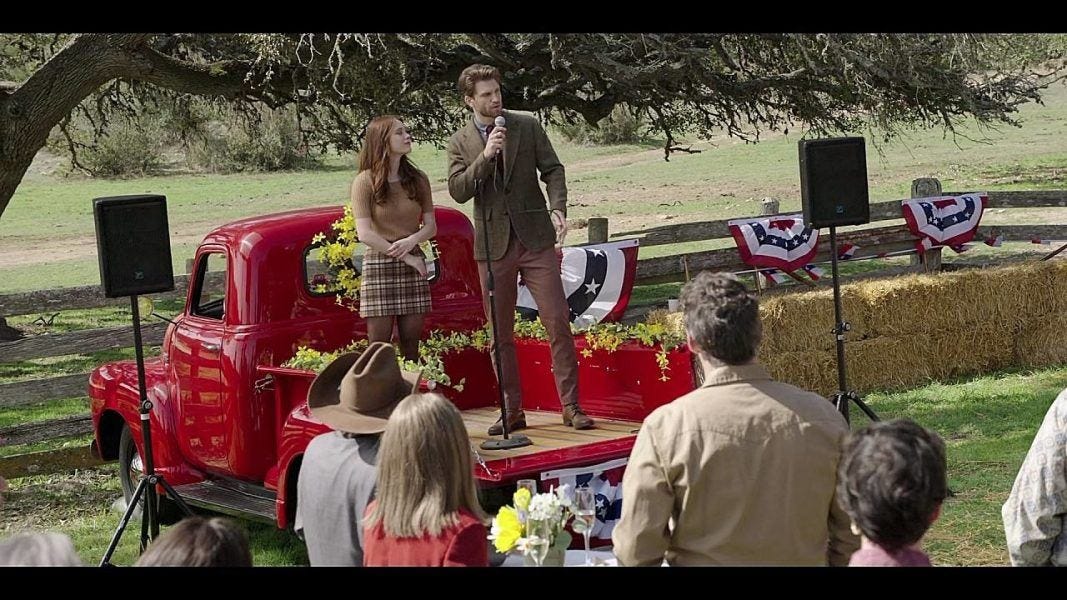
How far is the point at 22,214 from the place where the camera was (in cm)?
3108

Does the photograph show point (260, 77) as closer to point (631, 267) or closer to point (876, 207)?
point (631, 267)

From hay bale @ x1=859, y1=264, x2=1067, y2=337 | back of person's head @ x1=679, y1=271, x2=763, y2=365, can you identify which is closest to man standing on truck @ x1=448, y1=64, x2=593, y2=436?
back of person's head @ x1=679, y1=271, x2=763, y2=365

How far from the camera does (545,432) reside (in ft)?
21.4

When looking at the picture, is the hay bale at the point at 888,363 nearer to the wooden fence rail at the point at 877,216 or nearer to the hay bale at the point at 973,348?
the hay bale at the point at 973,348

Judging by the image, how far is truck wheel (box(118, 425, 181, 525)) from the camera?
7926 millimetres

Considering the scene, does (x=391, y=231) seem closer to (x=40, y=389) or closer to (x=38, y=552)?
(x=38, y=552)

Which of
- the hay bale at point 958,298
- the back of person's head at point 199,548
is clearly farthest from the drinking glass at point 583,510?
the hay bale at point 958,298

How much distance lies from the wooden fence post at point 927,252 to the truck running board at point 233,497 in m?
9.17

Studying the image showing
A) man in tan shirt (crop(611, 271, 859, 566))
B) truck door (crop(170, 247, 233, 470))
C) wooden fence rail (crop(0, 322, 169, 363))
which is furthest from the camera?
wooden fence rail (crop(0, 322, 169, 363))

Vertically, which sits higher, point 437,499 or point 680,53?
point 680,53

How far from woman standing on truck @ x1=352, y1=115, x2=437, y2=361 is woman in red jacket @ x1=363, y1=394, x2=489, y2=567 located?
323 cm

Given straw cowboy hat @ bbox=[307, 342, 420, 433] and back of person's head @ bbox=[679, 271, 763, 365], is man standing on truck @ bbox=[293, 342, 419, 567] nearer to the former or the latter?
straw cowboy hat @ bbox=[307, 342, 420, 433]
